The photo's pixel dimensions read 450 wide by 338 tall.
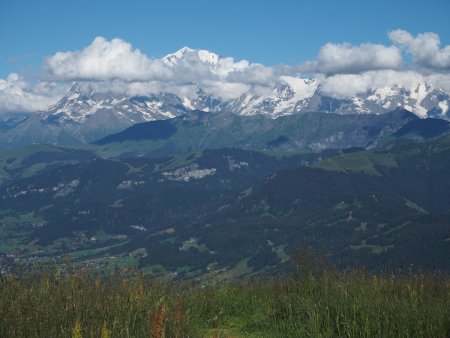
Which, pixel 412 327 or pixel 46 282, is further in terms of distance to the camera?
pixel 46 282

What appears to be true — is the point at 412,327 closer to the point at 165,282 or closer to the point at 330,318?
the point at 330,318

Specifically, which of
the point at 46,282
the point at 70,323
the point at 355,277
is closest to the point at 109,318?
the point at 70,323

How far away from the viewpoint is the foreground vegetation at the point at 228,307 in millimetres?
10320

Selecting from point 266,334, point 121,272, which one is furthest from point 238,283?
point 266,334

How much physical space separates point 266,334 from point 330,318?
1433 millimetres

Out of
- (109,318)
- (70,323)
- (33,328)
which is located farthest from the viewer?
(109,318)

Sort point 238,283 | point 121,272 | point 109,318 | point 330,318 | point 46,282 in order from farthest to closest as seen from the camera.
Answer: point 238,283
point 121,272
point 46,282
point 330,318
point 109,318

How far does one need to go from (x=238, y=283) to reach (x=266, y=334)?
17.4 feet

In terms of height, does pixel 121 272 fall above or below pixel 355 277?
above

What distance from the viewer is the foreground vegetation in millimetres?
10320

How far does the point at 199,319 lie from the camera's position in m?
13.5

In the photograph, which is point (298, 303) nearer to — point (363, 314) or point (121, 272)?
point (363, 314)

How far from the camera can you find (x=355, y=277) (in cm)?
1540

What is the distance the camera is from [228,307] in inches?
584
